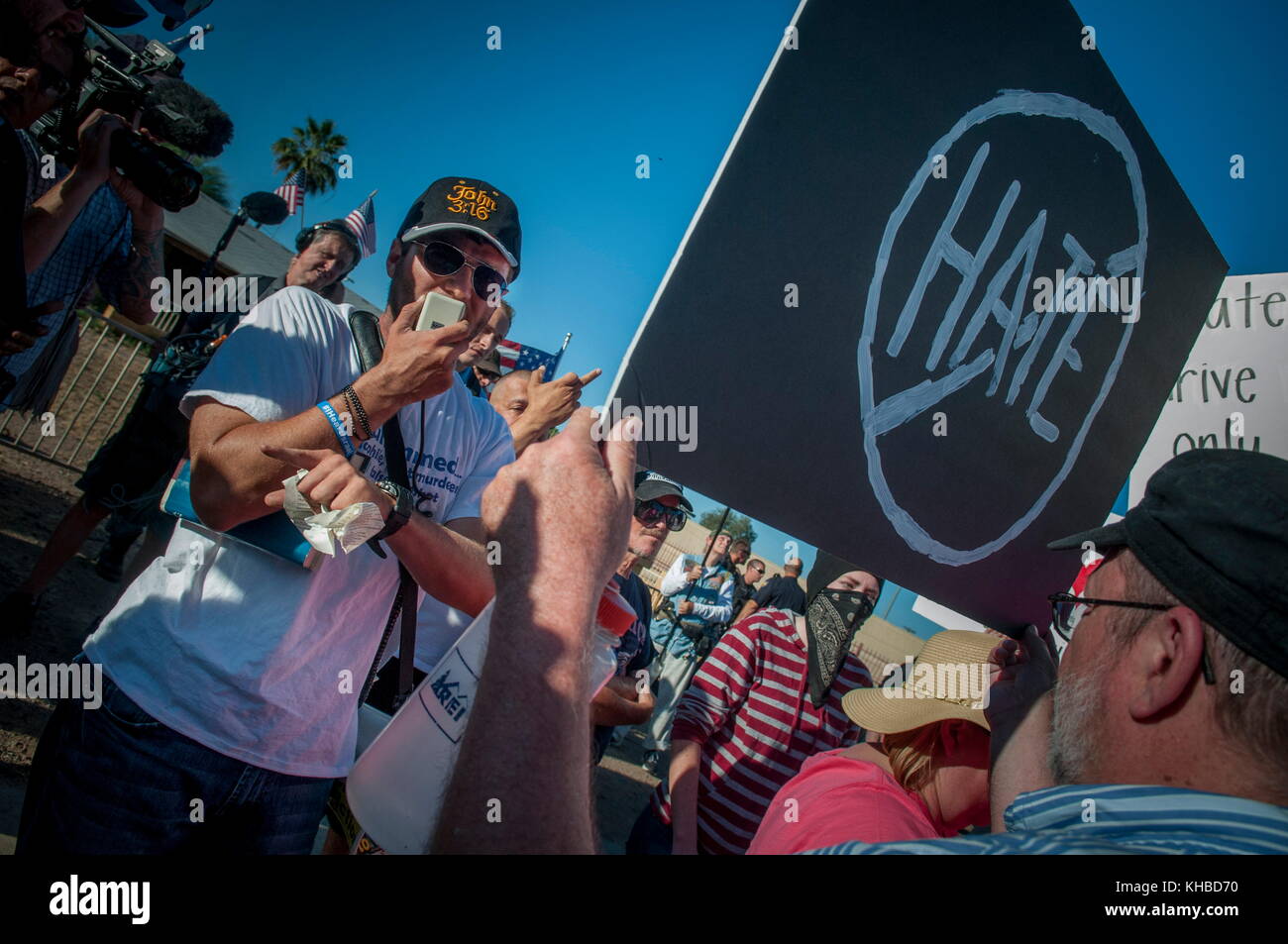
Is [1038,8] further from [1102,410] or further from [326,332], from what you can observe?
[326,332]

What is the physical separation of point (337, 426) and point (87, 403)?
9.76 metres

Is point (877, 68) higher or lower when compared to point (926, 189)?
higher

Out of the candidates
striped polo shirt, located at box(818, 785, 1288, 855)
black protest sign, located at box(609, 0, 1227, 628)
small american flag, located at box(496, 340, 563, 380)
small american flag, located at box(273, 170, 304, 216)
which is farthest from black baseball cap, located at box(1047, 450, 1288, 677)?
small american flag, located at box(273, 170, 304, 216)

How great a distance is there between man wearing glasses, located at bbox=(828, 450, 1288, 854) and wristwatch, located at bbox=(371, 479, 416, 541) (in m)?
1.01

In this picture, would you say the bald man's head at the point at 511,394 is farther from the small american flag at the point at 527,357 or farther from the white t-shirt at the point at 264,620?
the small american flag at the point at 527,357

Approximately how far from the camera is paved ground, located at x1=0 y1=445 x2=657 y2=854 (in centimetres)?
266

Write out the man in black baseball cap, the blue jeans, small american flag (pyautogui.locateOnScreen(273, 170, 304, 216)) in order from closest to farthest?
the man in black baseball cap, the blue jeans, small american flag (pyautogui.locateOnScreen(273, 170, 304, 216))

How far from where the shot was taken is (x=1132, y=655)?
3.45 feet

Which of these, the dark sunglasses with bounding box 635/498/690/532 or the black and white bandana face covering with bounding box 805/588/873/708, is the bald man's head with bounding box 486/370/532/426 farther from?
the black and white bandana face covering with bounding box 805/588/873/708
